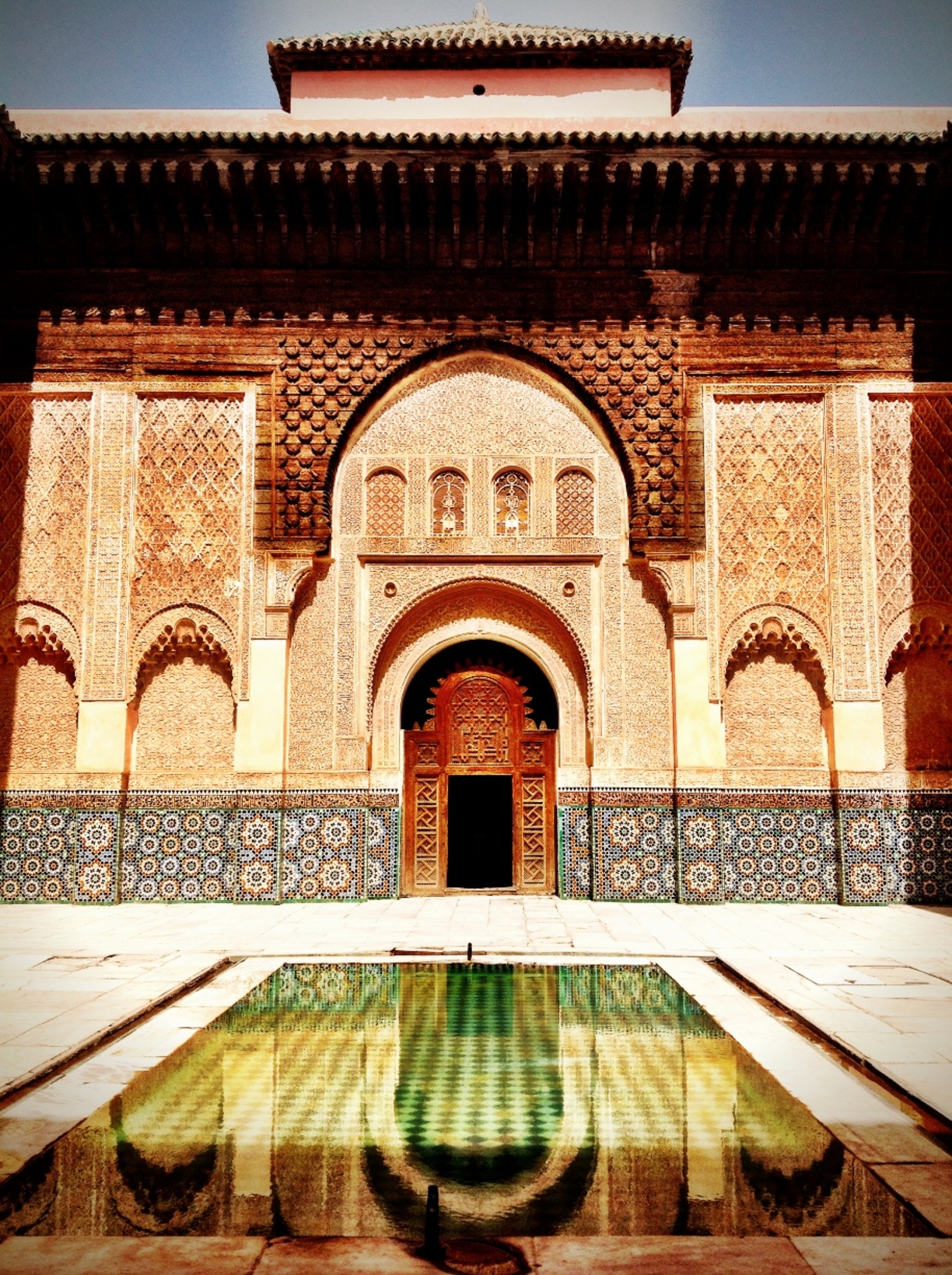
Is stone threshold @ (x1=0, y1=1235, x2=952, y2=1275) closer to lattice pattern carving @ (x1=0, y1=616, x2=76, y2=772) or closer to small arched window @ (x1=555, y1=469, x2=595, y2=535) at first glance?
lattice pattern carving @ (x1=0, y1=616, x2=76, y2=772)

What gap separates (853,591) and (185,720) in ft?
15.4

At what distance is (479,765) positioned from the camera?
745cm

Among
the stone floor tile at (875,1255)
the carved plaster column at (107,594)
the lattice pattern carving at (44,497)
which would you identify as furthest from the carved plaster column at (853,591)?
the stone floor tile at (875,1255)

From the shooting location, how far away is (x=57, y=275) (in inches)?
287

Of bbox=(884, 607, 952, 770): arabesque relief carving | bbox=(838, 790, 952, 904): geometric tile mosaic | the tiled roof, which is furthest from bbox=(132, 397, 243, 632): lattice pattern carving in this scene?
bbox=(884, 607, 952, 770): arabesque relief carving

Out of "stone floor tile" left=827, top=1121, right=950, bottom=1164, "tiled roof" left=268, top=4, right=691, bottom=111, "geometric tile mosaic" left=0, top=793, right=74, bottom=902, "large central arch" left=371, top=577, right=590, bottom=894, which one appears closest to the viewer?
"stone floor tile" left=827, top=1121, right=950, bottom=1164

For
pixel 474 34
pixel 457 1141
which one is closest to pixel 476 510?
pixel 474 34

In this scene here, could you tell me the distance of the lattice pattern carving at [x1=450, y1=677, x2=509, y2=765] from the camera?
7.45 metres

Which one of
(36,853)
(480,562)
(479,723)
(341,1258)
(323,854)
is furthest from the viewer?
(479,723)

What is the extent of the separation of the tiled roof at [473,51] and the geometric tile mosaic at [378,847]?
6273mm

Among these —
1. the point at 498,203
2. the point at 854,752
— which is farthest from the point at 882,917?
the point at 498,203

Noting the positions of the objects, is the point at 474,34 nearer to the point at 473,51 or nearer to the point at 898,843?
the point at 473,51

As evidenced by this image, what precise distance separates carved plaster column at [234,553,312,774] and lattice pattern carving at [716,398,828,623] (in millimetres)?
2974

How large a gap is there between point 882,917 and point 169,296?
6.32 metres
